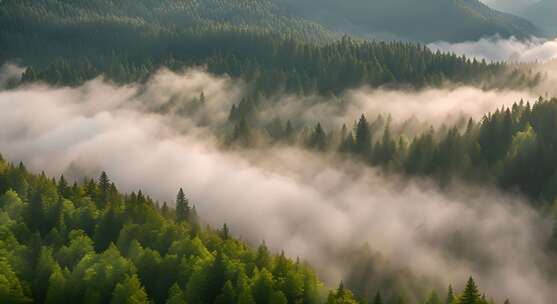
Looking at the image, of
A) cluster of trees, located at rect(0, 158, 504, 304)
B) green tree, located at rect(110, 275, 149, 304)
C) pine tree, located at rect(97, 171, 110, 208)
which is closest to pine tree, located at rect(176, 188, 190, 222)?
cluster of trees, located at rect(0, 158, 504, 304)

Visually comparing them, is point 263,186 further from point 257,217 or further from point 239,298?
point 239,298

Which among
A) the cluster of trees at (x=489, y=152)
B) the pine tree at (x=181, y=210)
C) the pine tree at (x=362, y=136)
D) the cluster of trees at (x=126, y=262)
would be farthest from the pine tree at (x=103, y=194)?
the pine tree at (x=362, y=136)

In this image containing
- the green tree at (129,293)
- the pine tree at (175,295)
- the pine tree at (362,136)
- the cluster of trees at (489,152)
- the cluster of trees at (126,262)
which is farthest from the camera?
the pine tree at (362,136)

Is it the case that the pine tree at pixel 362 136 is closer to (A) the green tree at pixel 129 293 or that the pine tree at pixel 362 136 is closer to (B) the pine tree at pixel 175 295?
(B) the pine tree at pixel 175 295

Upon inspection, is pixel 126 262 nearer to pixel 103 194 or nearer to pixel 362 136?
pixel 103 194

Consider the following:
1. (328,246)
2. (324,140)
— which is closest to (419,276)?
(328,246)
